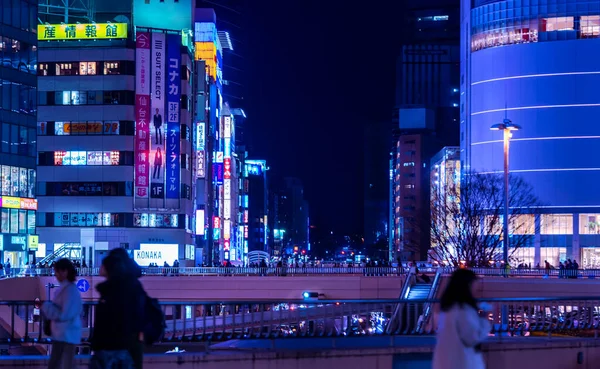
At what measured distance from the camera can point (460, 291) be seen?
10.2 m

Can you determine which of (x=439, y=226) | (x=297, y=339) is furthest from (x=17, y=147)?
(x=297, y=339)

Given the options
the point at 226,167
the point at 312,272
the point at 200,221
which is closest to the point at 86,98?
the point at 200,221

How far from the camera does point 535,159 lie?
109000 millimetres

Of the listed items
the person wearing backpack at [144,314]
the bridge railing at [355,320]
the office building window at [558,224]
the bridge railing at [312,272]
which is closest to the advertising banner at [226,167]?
the office building window at [558,224]

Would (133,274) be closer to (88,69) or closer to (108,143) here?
(108,143)

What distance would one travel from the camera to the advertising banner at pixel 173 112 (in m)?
86.6

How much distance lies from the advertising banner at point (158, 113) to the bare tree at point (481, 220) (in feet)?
79.4

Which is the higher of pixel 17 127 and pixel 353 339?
pixel 17 127

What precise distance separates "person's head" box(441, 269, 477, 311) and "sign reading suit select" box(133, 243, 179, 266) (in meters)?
82.4

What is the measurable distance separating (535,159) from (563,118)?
5.28 meters

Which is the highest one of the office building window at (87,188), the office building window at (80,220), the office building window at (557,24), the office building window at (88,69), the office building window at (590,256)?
the office building window at (557,24)

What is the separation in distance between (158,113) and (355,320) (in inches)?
2614

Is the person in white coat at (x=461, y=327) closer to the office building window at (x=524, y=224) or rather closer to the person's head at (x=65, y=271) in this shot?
the person's head at (x=65, y=271)

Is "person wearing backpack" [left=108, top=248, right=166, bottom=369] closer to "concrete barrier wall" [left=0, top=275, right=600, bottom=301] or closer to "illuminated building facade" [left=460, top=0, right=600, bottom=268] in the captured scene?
"concrete barrier wall" [left=0, top=275, right=600, bottom=301]
